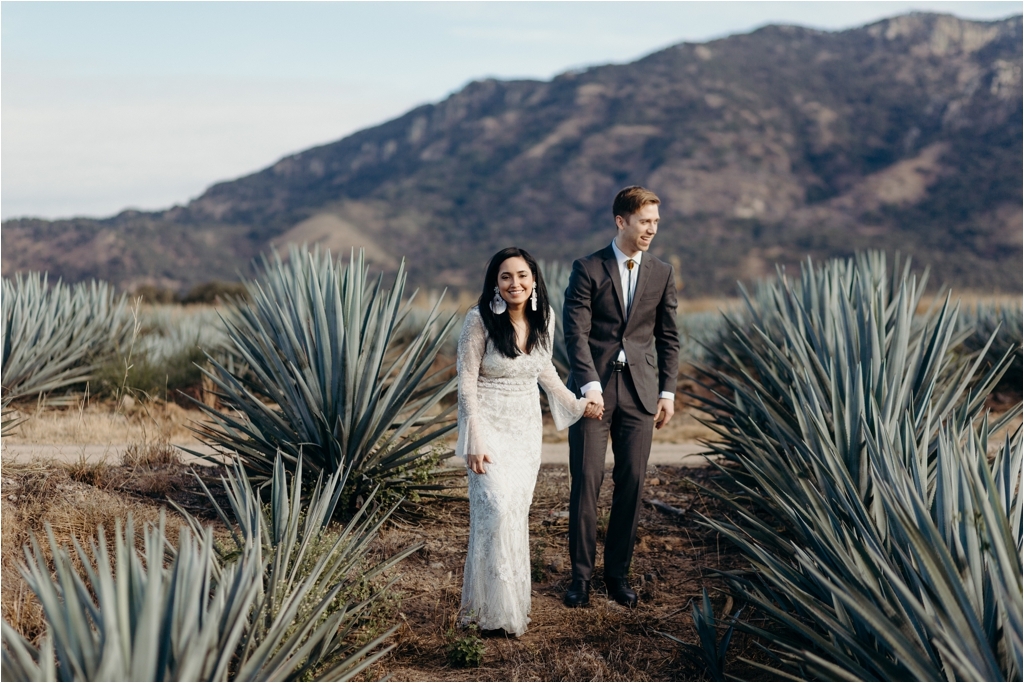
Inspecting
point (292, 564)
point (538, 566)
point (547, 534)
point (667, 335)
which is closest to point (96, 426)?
point (547, 534)

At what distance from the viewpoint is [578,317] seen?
4223 mm

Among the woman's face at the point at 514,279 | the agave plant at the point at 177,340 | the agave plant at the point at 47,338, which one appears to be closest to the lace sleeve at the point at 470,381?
the woman's face at the point at 514,279

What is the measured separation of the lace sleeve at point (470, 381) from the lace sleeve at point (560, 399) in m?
0.32

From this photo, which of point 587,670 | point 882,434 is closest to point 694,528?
point 587,670

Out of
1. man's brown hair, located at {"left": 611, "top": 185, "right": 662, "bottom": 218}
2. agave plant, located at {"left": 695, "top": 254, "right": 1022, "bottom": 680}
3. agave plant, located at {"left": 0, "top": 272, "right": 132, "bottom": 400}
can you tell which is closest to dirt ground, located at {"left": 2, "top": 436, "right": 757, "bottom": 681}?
agave plant, located at {"left": 695, "top": 254, "right": 1022, "bottom": 680}

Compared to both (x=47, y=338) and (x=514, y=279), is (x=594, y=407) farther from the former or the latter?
(x=47, y=338)

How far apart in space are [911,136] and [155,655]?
8706cm

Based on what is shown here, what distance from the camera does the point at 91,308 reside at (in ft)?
32.7

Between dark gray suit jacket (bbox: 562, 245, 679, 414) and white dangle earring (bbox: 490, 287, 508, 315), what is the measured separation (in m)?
0.46

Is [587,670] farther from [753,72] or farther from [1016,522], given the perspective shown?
[753,72]

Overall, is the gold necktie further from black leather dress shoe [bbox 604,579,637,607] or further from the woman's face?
black leather dress shoe [bbox 604,579,637,607]

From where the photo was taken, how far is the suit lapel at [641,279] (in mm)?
4258

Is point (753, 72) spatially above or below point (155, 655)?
above

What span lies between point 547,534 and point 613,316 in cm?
146
